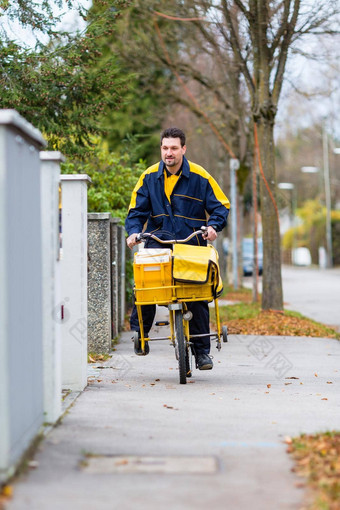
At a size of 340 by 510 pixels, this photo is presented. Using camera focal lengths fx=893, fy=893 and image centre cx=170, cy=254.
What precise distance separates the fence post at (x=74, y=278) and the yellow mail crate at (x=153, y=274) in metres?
0.44

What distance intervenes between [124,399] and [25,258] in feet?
7.00

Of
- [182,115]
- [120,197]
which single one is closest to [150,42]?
[182,115]

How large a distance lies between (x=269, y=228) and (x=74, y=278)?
778 centimetres

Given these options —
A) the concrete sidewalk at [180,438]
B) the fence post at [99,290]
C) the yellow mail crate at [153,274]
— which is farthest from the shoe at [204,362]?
the fence post at [99,290]

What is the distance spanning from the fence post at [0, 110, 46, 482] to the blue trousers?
2373 millimetres

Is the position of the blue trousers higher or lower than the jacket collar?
lower

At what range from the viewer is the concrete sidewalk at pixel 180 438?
3.63 metres

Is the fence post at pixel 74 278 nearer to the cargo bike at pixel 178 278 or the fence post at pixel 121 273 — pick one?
the cargo bike at pixel 178 278

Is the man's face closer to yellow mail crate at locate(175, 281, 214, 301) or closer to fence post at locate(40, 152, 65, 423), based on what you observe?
yellow mail crate at locate(175, 281, 214, 301)

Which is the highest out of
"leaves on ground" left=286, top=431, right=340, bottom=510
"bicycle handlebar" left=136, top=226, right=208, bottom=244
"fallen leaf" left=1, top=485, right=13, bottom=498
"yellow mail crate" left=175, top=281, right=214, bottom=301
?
"bicycle handlebar" left=136, top=226, right=208, bottom=244

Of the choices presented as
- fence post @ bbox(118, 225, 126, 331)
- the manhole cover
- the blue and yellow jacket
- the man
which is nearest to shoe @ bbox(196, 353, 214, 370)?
the man

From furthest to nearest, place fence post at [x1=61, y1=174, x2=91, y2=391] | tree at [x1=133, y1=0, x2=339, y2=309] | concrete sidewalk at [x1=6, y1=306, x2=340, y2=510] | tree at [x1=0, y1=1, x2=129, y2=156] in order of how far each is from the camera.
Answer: tree at [x1=133, y1=0, x2=339, y2=309] → tree at [x1=0, y1=1, x2=129, y2=156] → fence post at [x1=61, y1=174, x2=91, y2=391] → concrete sidewalk at [x1=6, y1=306, x2=340, y2=510]

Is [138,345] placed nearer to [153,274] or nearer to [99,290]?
[153,274]

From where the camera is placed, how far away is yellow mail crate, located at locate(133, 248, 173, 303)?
6582 millimetres
